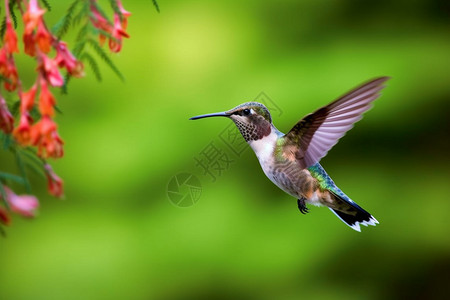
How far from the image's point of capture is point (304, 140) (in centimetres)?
140

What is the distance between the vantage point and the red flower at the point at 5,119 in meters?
0.88

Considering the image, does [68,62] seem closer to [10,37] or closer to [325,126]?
[10,37]

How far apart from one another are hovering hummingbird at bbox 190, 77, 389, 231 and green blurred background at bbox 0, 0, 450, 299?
5.07ft

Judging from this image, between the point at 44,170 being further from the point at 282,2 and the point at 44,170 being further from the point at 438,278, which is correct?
the point at 438,278

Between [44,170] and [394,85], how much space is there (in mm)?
2917

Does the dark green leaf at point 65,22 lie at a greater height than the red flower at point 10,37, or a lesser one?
greater

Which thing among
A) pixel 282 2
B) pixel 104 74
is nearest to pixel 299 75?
pixel 282 2

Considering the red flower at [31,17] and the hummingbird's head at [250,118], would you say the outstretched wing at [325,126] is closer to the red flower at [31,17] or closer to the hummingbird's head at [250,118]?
the hummingbird's head at [250,118]

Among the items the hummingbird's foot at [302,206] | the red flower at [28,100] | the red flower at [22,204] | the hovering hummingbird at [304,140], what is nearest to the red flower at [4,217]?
the red flower at [22,204]

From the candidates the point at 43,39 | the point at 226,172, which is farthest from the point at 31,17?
the point at 226,172

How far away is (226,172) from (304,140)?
1.84 meters

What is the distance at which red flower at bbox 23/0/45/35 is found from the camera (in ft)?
2.71

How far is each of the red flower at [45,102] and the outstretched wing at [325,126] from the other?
1.77 ft

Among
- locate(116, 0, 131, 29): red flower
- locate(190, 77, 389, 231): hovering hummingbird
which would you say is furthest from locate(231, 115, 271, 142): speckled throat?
locate(116, 0, 131, 29): red flower
